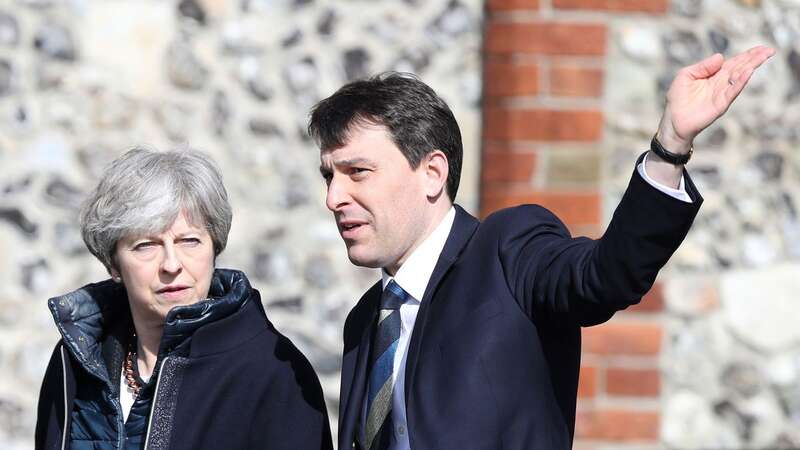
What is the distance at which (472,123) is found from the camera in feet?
16.9

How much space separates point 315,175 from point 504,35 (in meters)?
0.97

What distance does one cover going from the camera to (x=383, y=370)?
2.62m

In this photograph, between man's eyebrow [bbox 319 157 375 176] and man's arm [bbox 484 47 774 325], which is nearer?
man's arm [bbox 484 47 774 325]

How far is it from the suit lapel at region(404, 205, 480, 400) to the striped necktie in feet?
0.25

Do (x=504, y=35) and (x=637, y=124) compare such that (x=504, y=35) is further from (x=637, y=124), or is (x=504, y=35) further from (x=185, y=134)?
(x=185, y=134)

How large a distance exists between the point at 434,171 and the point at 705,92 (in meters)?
0.68

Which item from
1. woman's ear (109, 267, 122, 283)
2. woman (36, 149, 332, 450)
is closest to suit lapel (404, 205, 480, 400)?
woman (36, 149, 332, 450)

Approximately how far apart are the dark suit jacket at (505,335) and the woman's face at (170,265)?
0.60m

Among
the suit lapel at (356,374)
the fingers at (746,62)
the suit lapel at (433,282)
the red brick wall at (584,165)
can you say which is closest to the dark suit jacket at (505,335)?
the suit lapel at (433,282)

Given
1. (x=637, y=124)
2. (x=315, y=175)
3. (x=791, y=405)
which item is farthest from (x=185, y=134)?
(x=791, y=405)

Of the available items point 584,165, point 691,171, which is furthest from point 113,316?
point 691,171

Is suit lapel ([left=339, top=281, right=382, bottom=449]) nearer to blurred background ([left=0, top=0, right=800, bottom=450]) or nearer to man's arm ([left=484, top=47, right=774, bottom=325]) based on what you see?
man's arm ([left=484, top=47, right=774, bottom=325])

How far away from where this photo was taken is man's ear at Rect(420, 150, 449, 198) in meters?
2.62

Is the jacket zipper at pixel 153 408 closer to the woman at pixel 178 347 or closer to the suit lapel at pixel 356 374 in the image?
the woman at pixel 178 347
